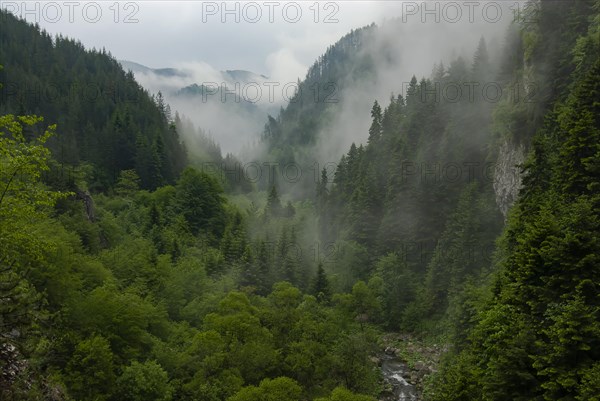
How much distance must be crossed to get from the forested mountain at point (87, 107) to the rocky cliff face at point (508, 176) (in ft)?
238

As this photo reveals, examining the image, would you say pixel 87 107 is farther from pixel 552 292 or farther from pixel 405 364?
pixel 552 292

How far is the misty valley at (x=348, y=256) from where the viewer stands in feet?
61.2

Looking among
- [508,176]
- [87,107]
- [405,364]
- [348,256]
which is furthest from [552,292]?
Result: [87,107]

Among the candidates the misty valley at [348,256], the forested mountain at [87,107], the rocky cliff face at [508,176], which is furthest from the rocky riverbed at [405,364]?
the forested mountain at [87,107]

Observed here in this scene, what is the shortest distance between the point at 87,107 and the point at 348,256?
→ 84973 mm

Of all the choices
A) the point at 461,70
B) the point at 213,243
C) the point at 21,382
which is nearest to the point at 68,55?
the point at 213,243

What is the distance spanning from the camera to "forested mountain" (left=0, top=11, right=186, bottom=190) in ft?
329

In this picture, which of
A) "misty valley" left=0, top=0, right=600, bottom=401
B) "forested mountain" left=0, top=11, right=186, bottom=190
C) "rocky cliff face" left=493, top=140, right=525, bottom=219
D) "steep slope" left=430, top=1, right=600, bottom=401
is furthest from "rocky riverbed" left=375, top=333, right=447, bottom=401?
"forested mountain" left=0, top=11, right=186, bottom=190

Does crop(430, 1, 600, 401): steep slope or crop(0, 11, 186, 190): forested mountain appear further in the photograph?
crop(0, 11, 186, 190): forested mountain

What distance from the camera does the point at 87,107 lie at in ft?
386

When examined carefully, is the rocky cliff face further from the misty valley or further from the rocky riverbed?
the rocky riverbed

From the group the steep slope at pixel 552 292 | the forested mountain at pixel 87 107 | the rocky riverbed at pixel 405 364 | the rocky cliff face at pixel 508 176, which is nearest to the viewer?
the steep slope at pixel 552 292

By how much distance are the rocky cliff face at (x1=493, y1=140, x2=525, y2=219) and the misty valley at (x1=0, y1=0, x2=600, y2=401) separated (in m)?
0.40

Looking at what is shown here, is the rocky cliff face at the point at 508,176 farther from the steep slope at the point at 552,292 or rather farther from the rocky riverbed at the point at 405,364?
the rocky riverbed at the point at 405,364
